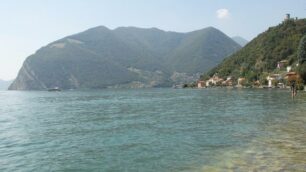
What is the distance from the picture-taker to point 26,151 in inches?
1121

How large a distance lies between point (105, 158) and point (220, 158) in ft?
24.5

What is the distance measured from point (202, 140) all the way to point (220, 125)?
1076 centimetres

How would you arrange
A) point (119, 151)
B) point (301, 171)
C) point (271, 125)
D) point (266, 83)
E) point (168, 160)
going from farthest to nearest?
point (266, 83)
point (271, 125)
point (119, 151)
point (168, 160)
point (301, 171)

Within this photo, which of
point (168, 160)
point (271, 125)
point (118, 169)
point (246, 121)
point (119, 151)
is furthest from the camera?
point (246, 121)

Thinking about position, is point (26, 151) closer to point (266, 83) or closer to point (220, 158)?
point (220, 158)

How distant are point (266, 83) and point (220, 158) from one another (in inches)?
7021

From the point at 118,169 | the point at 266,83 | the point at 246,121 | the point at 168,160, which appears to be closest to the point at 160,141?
the point at 168,160

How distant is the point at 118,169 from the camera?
21703mm

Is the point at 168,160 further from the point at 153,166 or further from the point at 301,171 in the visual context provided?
the point at 301,171

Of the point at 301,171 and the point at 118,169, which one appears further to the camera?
the point at 118,169

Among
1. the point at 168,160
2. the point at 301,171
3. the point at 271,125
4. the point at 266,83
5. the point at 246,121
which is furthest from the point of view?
the point at 266,83

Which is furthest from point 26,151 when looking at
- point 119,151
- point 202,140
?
point 202,140

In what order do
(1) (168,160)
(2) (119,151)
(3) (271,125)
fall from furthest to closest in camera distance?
1. (3) (271,125)
2. (2) (119,151)
3. (1) (168,160)

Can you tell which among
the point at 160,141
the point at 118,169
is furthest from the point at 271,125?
the point at 118,169
